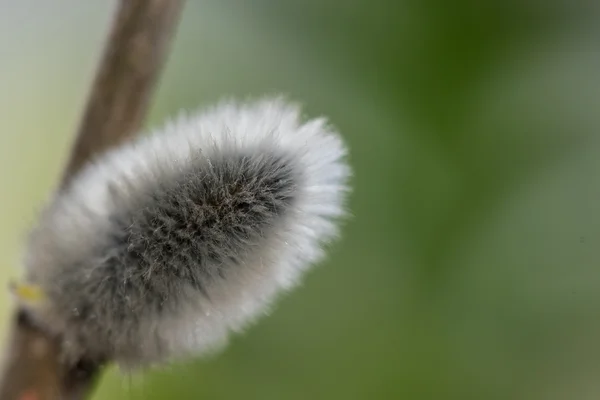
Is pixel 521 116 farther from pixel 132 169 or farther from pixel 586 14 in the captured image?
pixel 132 169

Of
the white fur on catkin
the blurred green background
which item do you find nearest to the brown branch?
the white fur on catkin

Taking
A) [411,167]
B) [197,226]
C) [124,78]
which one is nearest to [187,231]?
[197,226]

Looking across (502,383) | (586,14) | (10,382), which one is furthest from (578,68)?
(10,382)

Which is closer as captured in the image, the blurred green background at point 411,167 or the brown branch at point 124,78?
the brown branch at point 124,78

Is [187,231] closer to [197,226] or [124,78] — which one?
[197,226]

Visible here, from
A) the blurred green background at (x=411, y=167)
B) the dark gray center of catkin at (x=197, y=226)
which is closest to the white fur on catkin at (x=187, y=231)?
the dark gray center of catkin at (x=197, y=226)

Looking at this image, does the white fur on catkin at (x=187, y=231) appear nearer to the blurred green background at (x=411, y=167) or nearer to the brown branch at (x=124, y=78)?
the brown branch at (x=124, y=78)
